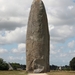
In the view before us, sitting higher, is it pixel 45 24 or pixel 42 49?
pixel 45 24

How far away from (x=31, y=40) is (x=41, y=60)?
1768 millimetres

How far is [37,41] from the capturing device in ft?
66.2

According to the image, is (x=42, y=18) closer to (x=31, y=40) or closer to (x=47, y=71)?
(x=31, y=40)

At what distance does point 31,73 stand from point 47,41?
9.43 ft

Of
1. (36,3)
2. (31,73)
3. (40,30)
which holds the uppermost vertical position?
(36,3)

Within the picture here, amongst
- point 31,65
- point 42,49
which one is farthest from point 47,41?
point 31,65

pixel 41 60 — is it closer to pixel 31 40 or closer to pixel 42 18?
pixel 31 40

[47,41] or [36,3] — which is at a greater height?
[36,3]

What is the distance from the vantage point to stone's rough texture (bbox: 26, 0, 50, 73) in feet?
66.2

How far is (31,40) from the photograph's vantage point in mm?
20328

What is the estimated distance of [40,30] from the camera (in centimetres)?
2025

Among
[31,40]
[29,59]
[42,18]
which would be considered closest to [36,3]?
[42,18]

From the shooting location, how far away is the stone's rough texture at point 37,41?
20.2 meters

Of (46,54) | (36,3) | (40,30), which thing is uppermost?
(36,3)
